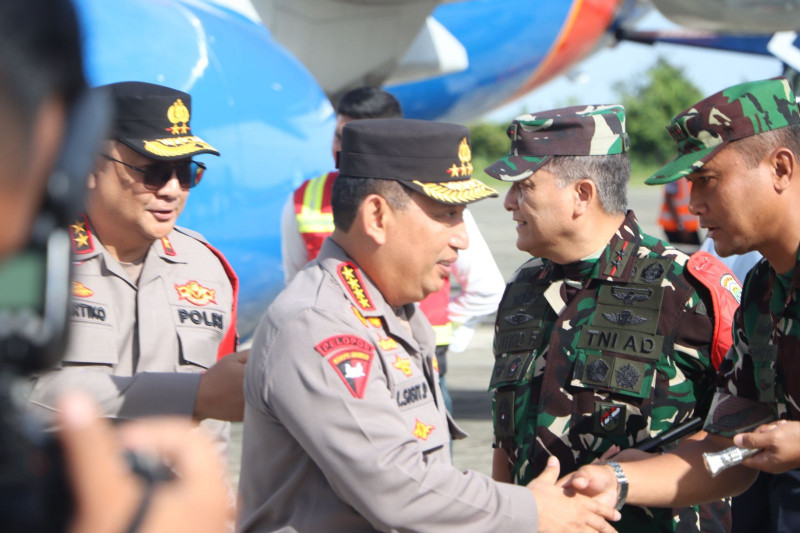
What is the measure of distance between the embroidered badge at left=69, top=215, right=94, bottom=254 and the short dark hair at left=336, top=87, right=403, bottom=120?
7.29ft

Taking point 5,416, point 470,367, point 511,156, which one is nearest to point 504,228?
point 470,367

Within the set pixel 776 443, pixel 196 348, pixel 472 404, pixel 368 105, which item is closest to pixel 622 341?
pixel 776 443

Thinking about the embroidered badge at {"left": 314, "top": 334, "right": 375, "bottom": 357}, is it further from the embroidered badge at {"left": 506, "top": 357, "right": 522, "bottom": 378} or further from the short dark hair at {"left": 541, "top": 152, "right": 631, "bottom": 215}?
the short dark hair at {"left": 541, "top": 152, "right": 631, "bottom": 215}

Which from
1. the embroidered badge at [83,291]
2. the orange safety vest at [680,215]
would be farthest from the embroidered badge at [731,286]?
the orange safety vest at [680,215]

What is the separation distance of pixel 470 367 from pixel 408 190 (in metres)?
6.18

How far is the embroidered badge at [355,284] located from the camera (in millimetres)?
2086

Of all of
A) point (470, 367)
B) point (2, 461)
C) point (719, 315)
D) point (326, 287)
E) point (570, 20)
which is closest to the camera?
point (2, 461)

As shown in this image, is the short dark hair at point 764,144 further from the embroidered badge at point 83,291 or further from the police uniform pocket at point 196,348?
the embroidered badge at point 83,291

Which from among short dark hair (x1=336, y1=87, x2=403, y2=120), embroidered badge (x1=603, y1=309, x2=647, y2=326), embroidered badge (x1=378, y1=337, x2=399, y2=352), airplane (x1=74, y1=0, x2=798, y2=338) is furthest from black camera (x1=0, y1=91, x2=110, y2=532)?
short dark hair (x1=336, y1=87, x2=403, y2=120)

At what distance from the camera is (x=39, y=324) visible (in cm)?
71

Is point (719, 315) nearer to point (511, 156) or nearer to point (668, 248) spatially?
point (668, 248)

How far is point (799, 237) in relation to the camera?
7.29ft

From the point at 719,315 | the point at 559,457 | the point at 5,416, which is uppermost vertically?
the point at 5,416

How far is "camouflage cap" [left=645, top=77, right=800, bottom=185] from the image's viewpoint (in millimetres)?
2318
